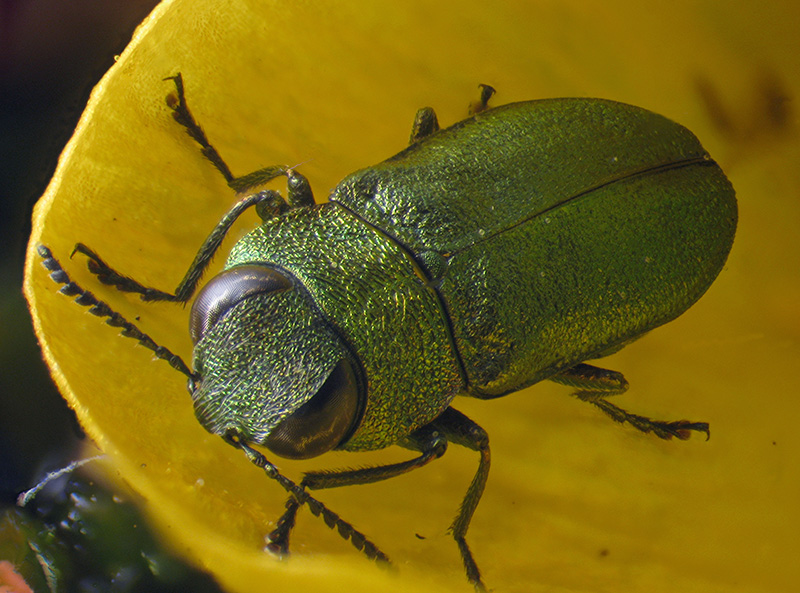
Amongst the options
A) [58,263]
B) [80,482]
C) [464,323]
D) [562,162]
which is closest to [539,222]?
[562,162]

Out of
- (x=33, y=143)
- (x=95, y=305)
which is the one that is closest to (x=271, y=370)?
(x=95, y=305)

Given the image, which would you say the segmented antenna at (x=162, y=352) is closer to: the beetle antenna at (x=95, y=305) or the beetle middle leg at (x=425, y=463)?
the beetle antenna at (x=95, y=305)

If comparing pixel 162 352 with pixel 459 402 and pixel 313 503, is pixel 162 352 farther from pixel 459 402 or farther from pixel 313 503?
pixel 459 402

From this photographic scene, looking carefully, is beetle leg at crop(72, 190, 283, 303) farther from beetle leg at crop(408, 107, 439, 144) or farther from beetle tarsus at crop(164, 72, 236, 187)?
beetle leg at crop(408, 107, 439, 144)

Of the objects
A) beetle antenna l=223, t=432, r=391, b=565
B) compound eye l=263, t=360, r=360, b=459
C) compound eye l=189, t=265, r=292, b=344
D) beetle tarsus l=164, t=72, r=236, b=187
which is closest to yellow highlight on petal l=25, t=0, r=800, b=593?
beetle tarsus l=164, t=72, r=236, b=187

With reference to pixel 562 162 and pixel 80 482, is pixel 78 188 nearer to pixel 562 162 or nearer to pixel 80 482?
pixel 80 482

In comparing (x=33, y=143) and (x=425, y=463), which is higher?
(x=33, y=143)

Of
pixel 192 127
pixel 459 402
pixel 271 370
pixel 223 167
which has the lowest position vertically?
pixel 459 402
